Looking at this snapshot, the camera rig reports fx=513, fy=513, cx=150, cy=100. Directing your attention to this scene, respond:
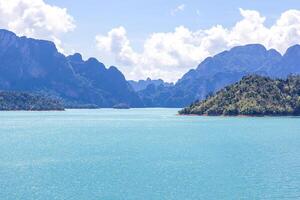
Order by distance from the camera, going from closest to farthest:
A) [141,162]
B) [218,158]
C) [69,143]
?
[141,162]
[218,158]
[69,143]

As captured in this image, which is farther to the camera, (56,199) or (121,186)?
(121,186)

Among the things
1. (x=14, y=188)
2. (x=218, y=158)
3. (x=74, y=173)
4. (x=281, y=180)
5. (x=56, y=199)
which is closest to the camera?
(x=56, y=199)

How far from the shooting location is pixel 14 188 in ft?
261

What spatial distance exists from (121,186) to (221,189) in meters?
15.9

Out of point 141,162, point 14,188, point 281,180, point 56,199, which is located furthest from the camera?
point 141,162

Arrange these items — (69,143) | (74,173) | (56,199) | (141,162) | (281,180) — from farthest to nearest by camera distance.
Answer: (69,143) → (141,162) → (74,173) → (281,180) → (56,199)

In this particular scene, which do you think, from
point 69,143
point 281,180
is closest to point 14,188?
point 281,180

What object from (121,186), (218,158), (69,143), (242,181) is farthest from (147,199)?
(69,143)

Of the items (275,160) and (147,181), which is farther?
(275,160)

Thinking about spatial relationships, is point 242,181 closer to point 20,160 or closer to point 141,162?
point 141,162

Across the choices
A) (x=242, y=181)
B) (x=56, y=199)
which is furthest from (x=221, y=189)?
(x=56, y=199)

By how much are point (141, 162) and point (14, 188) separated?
3555 centimetres

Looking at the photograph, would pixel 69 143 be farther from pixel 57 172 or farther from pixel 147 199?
pixel 147 199

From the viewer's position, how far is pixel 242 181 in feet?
283
